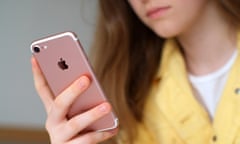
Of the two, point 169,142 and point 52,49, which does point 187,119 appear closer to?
point 169,142

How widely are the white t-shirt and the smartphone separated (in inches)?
8.0

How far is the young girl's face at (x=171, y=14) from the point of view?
774 millimetres

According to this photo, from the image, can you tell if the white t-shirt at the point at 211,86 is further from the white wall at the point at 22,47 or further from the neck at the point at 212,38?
the white wall at the point at 22,47

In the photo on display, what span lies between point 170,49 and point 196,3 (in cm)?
13

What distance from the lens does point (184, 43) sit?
870 mm

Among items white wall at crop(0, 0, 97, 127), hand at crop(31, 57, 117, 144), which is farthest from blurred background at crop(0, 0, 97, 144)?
hand at crop(31, 57, 117, 144)

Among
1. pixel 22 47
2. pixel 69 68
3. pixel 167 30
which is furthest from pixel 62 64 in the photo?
pixel 22 47

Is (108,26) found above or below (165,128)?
above

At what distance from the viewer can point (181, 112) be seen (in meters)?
0.85

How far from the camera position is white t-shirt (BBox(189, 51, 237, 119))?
83 centimetres

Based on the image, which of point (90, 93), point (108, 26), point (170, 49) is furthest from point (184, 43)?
point (90, 93)

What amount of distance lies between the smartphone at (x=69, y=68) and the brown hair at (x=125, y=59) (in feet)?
0.62

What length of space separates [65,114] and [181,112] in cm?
24

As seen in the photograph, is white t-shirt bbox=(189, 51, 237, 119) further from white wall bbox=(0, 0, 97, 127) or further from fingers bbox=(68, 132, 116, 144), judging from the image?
white wall bbox=(0, 0, 97, 127)
